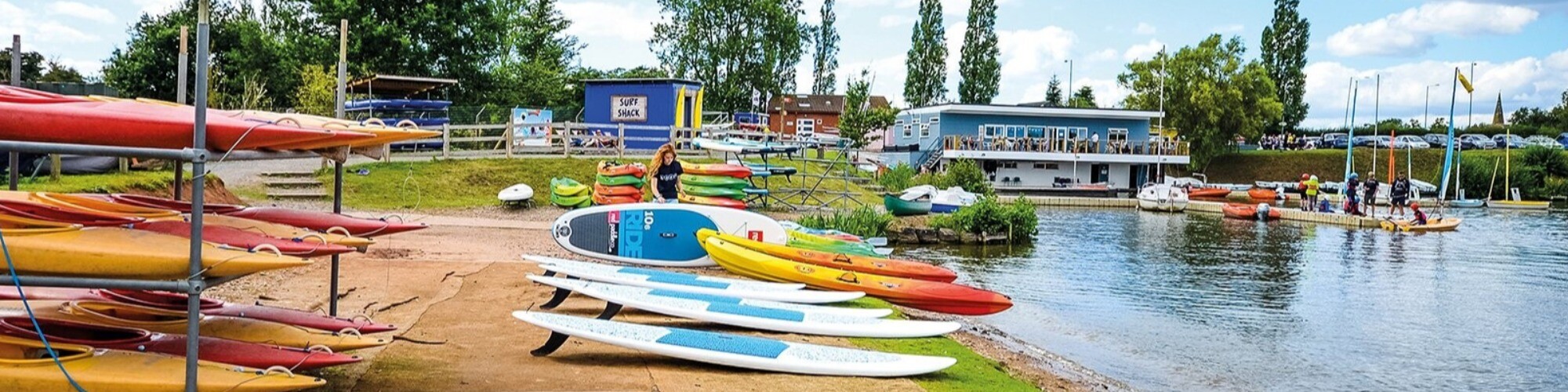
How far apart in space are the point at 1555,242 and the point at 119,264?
36.6m

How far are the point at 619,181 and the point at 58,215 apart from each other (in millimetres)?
17350

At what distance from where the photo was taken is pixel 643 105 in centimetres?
3494

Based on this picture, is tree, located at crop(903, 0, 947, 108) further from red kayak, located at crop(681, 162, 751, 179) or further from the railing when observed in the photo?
red kayak, located at crop(681, 162, 751, 179)

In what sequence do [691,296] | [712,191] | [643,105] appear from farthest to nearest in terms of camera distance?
[643,105] → [712,191] → [691,296]

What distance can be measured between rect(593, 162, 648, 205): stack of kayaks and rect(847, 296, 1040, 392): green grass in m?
12.8

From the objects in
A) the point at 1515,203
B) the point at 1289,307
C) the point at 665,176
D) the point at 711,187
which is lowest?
the point at 1289,307

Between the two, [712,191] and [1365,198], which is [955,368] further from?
→ [1365,198]

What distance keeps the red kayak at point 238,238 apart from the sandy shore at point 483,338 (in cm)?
107

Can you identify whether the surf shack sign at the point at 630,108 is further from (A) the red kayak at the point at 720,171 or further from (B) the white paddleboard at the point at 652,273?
(B) the white paddleboard at the point at 652,273

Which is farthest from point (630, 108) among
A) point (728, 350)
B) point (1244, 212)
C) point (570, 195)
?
point (728, 350)

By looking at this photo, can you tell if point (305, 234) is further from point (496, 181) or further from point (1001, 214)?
point (1001, 214)

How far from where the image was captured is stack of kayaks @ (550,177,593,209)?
2394 centimetres

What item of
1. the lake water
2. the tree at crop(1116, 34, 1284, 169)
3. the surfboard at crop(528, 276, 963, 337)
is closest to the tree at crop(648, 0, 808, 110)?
the tree at crop(1116, 34, 1284, 169)

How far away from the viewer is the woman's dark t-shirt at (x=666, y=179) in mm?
16609
